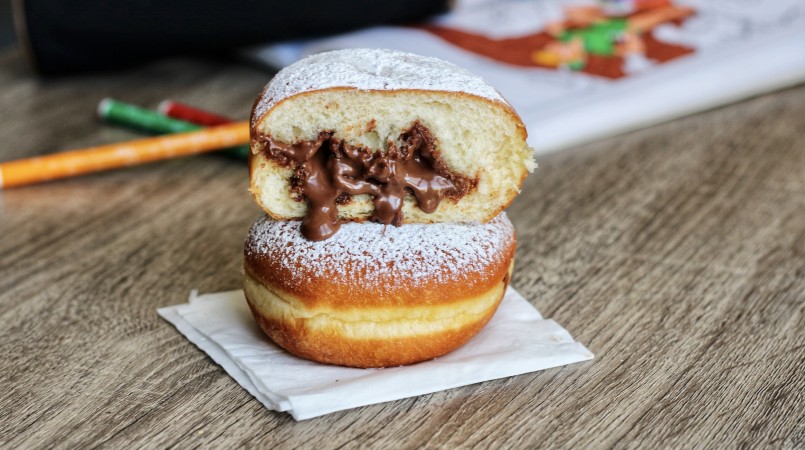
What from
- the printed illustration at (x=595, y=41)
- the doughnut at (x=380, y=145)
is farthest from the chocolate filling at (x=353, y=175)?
Result: the printed illustration at (x=595, y=41)

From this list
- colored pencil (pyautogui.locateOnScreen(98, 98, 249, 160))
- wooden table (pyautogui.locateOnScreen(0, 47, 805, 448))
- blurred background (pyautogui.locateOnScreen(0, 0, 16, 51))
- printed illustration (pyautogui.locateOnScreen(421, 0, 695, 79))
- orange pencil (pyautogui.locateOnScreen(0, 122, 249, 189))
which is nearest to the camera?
wooden table (pyautogui.locateOnScreen(0, 47, 805, 448))

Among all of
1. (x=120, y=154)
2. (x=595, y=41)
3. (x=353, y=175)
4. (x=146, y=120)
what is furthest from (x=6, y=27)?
(x=353, y=175)

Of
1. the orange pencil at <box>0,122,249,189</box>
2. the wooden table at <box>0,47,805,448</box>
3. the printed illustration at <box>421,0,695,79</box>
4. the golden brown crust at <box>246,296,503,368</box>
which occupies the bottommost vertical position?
the wooden table at <box>0,47,805,448</box>

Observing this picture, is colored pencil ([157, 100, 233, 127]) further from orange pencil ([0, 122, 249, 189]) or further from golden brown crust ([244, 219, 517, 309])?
golden brown crust ([244, 219, 517, 309])

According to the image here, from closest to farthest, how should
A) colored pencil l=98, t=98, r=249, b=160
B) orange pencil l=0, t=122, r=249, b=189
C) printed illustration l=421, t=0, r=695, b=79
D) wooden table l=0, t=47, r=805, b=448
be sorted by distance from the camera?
wooden table l=0, t=47, r=805, b=448
orange pencil l=0, t=122, r=249, b=189
colored pencil l=98, t=98, r=249, b=160
printed illustration l=421, t=0, r=695, b=79

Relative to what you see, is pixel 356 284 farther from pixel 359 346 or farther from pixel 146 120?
pixel 146 120

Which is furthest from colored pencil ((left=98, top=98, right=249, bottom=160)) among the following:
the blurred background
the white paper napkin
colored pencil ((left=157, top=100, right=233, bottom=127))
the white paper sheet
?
the blurred background

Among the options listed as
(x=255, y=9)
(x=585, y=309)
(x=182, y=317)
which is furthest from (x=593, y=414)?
(x=255, y=9)

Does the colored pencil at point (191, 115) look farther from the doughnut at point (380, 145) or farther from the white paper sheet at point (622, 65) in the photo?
the doughnut at point (380, 145)

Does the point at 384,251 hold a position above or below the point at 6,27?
above
